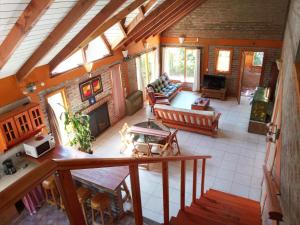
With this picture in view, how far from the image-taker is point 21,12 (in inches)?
119

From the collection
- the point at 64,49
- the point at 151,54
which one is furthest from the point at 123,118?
the point at 64,49

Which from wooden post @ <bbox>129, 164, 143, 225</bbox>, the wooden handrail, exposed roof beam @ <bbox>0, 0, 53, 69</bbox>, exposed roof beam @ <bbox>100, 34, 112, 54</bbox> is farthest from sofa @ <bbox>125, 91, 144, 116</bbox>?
wooden post @ <bbox>129, 164, 143, 225</bbox>

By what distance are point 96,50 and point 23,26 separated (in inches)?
167

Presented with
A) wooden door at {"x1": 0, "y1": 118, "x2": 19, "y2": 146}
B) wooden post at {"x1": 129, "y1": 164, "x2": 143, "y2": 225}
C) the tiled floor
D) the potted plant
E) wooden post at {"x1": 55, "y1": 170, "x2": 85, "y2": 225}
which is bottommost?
the tiled floor

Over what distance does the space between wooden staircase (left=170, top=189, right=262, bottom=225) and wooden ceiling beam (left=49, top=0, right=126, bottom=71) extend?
356 centimetres

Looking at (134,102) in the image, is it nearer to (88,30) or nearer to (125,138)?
(125,138)

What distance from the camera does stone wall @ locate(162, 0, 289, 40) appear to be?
8688mm

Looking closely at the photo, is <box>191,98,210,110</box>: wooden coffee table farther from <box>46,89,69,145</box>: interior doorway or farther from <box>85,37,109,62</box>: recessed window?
<box>46,89,69,145</box>: interior doorway

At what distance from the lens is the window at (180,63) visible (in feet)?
36.2

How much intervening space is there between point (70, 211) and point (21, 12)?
288cm

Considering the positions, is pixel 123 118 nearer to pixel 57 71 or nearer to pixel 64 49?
pixel 57 71

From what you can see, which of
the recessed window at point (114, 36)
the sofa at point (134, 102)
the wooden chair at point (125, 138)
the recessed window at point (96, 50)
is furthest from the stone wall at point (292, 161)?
the sofa at point (134, 102)

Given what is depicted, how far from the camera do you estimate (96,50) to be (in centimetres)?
732

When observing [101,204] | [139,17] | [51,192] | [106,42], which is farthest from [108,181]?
[106,42]
